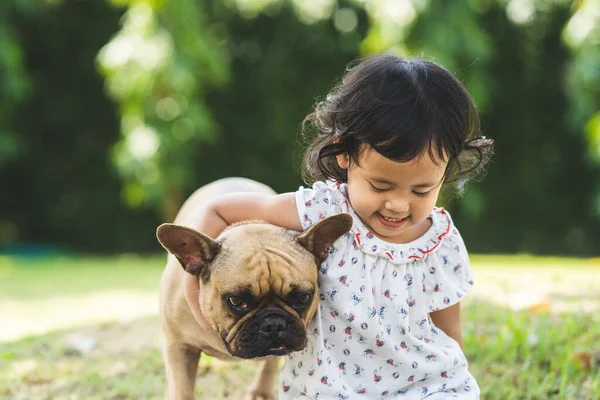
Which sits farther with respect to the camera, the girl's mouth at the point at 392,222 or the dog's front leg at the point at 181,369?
the dog's front leg at the point at 181,369

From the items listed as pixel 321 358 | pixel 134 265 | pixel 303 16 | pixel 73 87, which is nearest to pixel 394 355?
pixel 321 358

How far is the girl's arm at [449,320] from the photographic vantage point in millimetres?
3184

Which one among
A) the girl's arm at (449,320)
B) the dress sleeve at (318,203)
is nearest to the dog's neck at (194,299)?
the dress sleeve at (318,203)

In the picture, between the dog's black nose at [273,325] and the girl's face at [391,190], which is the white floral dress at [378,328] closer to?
the girl's face at [391,190]

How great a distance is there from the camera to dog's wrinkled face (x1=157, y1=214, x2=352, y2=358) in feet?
9.15

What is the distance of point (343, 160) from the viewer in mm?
3064

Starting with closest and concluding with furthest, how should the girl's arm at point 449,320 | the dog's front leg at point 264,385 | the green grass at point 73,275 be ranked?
the girl's arm at point 449,320, the dog's front leg at point 264,385, the green grass at point 73,275

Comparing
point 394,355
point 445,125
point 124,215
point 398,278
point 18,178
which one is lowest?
point 394,355

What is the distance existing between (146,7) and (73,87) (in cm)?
476

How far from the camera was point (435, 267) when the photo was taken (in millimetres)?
3100

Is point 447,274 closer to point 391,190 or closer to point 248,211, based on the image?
point 391,190

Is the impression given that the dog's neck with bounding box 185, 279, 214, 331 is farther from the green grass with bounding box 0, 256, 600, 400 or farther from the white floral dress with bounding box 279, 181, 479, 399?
the green grass with bounding box 0, 256, 600, 400

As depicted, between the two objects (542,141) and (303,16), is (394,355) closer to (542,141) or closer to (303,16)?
(303,16)

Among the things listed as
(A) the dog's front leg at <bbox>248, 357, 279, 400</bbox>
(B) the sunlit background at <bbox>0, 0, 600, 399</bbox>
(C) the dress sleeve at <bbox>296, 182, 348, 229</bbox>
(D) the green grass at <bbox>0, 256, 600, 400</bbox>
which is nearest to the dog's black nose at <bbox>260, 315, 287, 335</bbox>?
(C) the dress sleeve at <bbox>296, 182, 348, 229</bbox>
